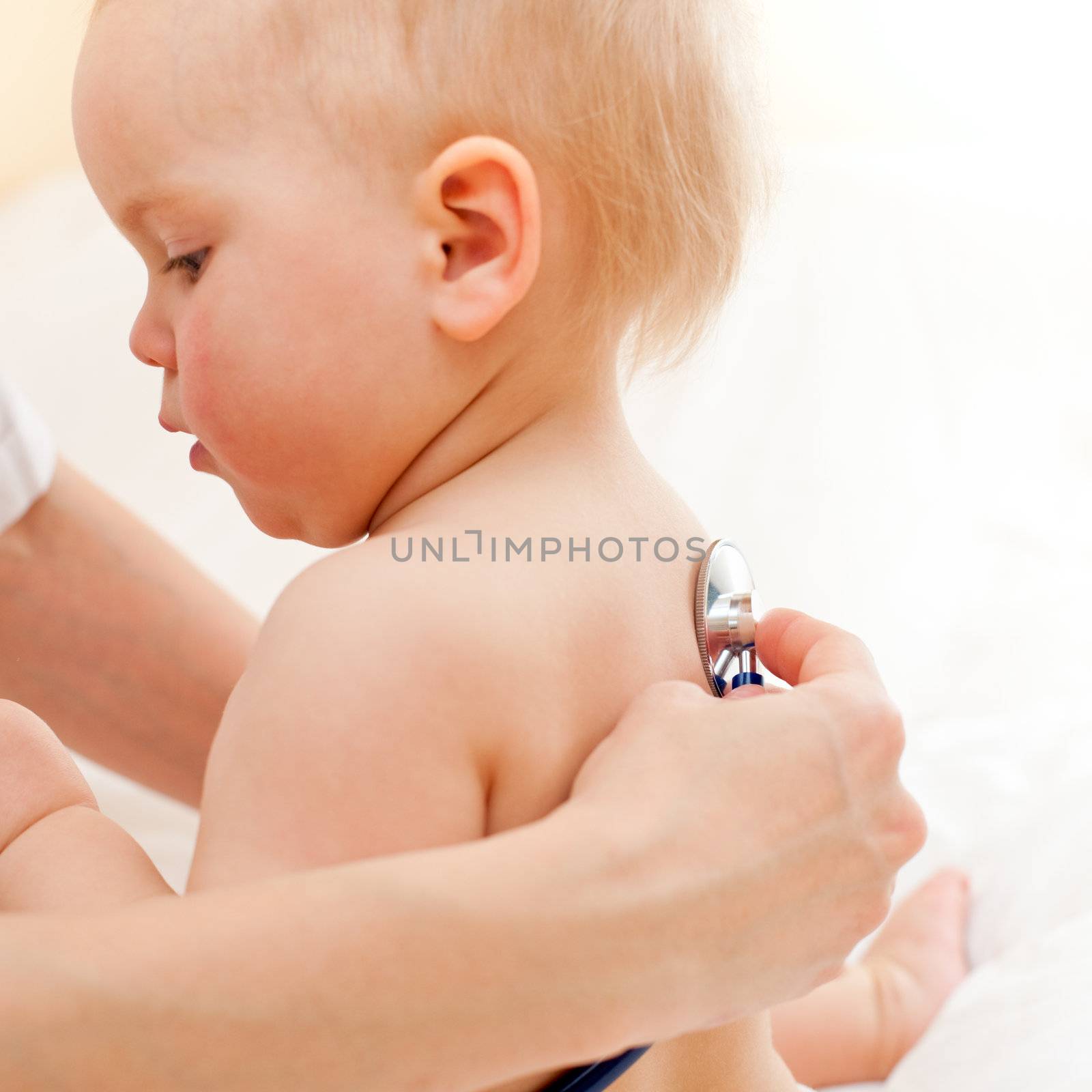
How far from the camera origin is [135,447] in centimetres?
178

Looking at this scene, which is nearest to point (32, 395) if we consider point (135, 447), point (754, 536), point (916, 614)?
point (135, 447)

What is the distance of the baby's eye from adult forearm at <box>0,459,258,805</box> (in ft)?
1.62

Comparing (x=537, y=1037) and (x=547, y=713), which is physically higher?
(x=547, y=713)

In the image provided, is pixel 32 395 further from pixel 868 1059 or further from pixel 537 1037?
pixel 537 1037

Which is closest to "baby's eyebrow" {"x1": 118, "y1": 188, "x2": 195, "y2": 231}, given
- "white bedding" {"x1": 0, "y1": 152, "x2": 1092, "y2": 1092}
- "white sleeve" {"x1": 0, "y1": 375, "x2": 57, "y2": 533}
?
"white sleeve" {"x1": 0, "y1": 375, "x2": 57, "y2": 533}

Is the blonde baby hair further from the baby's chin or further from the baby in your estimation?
the baby's chin

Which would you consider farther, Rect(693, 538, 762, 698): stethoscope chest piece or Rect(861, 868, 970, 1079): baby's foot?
Rect(861, 868, 970, 1079): baby's foot

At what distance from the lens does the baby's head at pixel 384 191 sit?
0.61 m

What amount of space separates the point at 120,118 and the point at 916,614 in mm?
1095

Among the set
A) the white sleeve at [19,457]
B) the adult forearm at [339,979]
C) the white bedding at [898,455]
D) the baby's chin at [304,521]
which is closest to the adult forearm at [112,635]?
the white sleeve at [19,457]

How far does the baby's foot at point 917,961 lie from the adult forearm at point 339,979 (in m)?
0.60

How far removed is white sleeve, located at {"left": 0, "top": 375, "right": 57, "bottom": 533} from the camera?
1029 millimetres

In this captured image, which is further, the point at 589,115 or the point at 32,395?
the point at 32,395

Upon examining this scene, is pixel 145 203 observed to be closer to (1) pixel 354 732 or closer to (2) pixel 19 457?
(1) pixel 354 732
